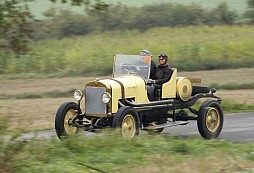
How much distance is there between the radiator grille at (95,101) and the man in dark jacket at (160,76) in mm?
1253

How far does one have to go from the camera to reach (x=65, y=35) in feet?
132

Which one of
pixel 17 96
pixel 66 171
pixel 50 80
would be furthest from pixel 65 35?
pixel 66 171

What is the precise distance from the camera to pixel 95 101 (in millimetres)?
15000

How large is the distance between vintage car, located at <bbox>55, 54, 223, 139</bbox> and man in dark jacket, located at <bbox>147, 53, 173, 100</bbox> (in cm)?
8

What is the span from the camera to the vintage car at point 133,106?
14656 mm

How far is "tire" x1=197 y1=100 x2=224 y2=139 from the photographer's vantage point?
15.8m

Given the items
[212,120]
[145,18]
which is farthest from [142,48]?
[212,120]

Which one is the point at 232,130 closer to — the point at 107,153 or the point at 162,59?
the point at 162,59

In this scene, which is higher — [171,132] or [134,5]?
[134,5]

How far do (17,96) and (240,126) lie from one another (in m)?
9.84

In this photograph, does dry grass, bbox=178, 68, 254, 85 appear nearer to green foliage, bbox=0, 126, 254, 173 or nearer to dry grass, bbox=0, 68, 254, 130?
dry grass, bbox=0, 68, 254, 130

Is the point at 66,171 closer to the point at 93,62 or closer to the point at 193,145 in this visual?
the point at 193,145

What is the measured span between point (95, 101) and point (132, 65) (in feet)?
5.30

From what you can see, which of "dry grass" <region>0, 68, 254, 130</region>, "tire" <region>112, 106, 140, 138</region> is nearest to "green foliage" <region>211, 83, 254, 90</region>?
"dry grass" <region>0, 68, 254, 130</region>
